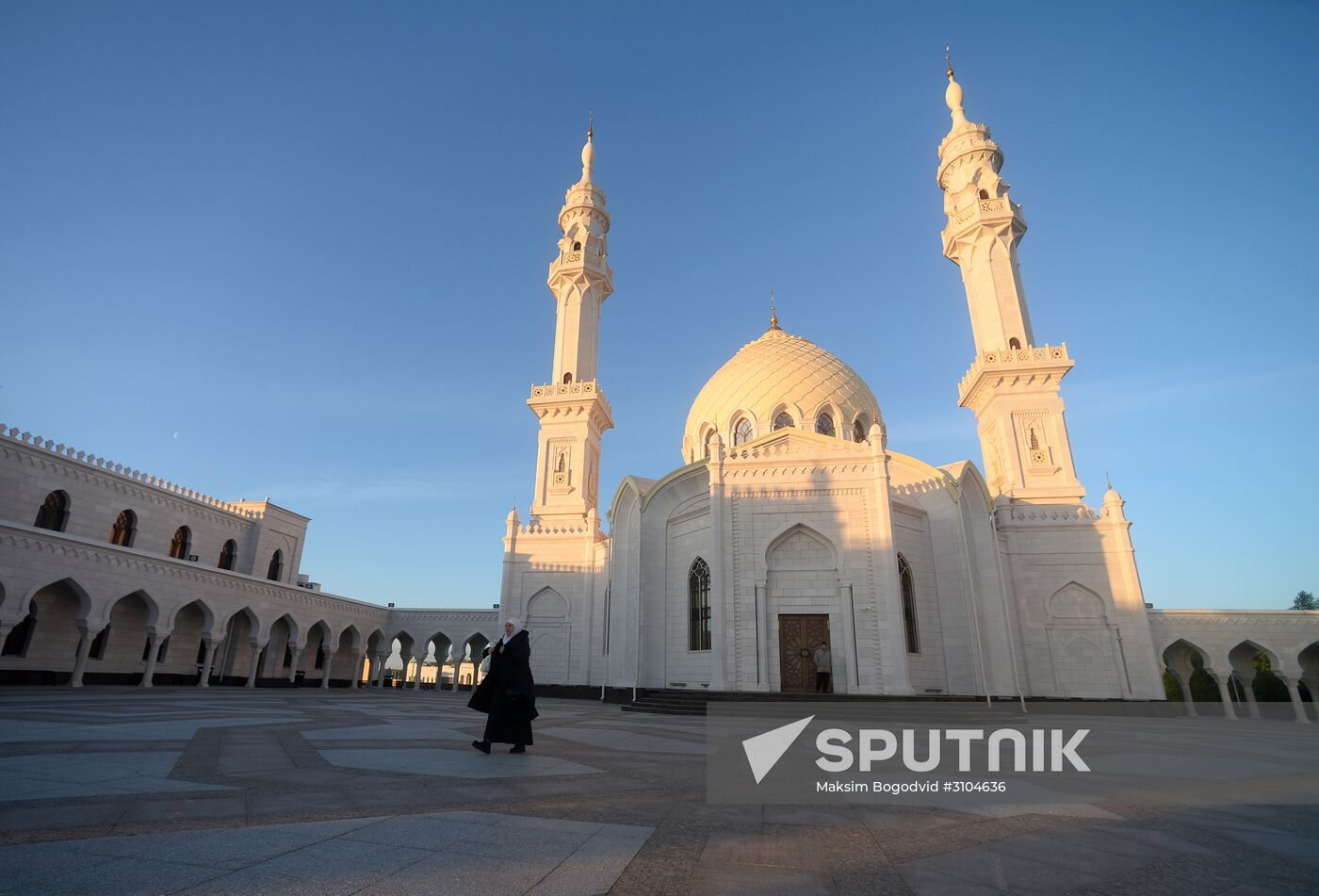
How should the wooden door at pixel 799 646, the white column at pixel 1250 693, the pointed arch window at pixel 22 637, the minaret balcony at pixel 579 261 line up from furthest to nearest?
the minaret balcony at pixel 579 261 → the white column at pixel 1250 693 → the pointed arch window at pixel 22 637 → the wooden door at pixel 799 646

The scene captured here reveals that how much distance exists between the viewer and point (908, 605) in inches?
779

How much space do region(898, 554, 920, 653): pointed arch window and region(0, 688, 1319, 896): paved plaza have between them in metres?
15.5

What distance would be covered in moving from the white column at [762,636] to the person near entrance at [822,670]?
138cm

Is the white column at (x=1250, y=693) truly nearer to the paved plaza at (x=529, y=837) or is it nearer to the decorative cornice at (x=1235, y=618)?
the decorative cornice at (x=1235, y=618)

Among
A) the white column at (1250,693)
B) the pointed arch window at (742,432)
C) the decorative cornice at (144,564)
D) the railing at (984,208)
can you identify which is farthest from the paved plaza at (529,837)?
the railing at (984,208)

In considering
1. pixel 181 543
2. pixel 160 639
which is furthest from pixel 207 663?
pixel 181 543

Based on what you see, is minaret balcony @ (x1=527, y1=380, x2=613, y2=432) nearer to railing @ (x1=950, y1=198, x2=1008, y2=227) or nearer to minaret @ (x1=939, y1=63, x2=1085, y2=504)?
minaret @ (x1=939, y1=63, x2=1085, y2=504)

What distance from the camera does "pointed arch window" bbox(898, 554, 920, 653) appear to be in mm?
19375

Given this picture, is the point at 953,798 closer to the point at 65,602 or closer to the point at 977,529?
the point at 977,529

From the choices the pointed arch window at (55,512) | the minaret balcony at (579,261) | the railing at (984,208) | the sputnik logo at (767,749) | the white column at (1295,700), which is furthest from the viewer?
the minaret balcony at (579,261)

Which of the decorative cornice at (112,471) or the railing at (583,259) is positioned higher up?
the railing at (583,259)

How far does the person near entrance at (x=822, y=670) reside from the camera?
55.8 feet

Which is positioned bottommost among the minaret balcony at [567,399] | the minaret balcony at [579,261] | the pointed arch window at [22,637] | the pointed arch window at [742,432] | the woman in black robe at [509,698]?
the woman in black robe at [509,698]

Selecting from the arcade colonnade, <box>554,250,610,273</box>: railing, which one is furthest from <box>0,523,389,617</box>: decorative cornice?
the arcade colonnade
